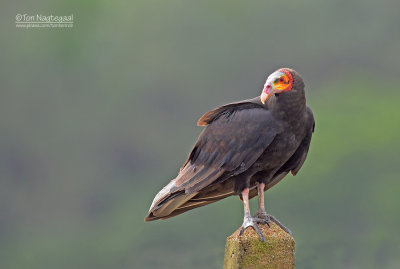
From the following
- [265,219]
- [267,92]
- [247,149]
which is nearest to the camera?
[267,92]

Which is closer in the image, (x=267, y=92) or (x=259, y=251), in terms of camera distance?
(x=259, y=251)

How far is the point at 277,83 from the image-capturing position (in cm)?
655

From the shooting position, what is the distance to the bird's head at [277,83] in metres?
6.50

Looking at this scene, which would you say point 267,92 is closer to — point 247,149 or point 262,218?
point 247,149

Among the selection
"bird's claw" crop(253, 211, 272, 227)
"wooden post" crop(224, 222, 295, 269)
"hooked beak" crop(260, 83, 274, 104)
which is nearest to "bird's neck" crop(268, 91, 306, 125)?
"hooked beak" crop(260, 83, 274, 104)

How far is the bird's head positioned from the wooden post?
108 centimetres

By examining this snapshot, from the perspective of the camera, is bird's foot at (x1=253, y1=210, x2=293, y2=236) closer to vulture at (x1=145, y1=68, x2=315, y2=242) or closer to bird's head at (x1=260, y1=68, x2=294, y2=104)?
vulture at (x1=145, y1=68, x2=315, y2=242)

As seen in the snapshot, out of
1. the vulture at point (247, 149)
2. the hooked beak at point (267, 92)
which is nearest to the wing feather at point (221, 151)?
the vulture at point (247, 149)

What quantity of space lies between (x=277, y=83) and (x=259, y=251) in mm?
1350

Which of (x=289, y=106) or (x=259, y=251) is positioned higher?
(x=289, y=106)

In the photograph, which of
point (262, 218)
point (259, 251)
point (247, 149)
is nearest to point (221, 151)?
point (247, 149)

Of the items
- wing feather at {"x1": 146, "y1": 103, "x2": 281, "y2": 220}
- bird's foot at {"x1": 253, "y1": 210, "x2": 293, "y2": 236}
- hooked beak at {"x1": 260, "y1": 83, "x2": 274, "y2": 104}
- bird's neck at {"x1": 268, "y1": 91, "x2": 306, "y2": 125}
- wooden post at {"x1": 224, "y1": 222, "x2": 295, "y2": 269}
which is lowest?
wooden post at {"x1": 224, "y1": 222, "x2": 295, "y2": 269}

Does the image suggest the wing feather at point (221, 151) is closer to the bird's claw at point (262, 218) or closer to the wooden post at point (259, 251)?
the bird's claw at point (262, 218)

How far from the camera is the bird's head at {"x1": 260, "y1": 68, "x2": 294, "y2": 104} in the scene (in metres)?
6.50
